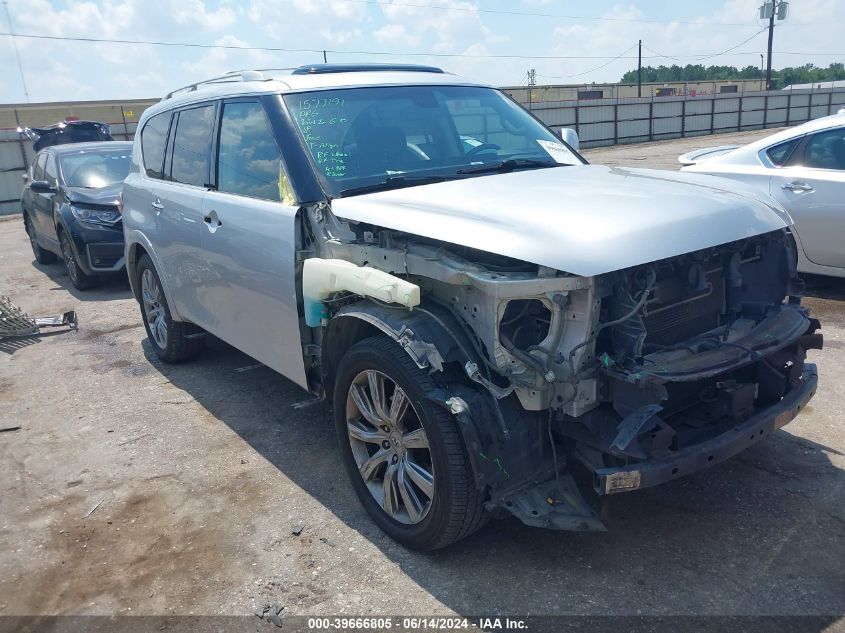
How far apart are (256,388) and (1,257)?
9.46 m

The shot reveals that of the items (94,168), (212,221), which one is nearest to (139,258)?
(212,221)

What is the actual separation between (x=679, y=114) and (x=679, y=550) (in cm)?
3288

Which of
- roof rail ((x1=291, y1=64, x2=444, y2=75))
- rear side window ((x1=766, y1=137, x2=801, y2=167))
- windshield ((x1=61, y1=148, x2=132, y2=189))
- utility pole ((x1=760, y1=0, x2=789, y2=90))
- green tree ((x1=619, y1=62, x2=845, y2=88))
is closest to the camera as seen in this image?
roof rail ((x1=291, y1=64, x2=444, y2=75))

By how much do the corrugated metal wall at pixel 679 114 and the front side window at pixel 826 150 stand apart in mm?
22447

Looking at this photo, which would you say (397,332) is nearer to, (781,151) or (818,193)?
(818,193)

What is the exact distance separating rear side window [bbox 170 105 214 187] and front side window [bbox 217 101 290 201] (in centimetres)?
23

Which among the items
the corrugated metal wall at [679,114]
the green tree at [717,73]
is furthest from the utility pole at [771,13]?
the green tree at [717,73]

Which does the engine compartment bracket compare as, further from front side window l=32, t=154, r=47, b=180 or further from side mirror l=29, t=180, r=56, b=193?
front side window l=32, t=154, r=47, b=180

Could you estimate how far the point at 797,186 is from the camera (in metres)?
→ 6.37

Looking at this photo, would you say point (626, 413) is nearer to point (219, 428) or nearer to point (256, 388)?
point (219, 428)

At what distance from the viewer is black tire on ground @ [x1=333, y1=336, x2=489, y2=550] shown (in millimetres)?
2916

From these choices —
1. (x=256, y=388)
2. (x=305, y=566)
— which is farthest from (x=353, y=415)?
(x=256, y=388)

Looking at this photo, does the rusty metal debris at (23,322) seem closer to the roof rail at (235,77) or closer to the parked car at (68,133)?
the roof rail at (235,77)

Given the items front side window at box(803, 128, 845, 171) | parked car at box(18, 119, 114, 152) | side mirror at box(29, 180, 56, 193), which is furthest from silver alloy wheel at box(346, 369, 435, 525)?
→ parked car at box(18, 119, 114, 152)
